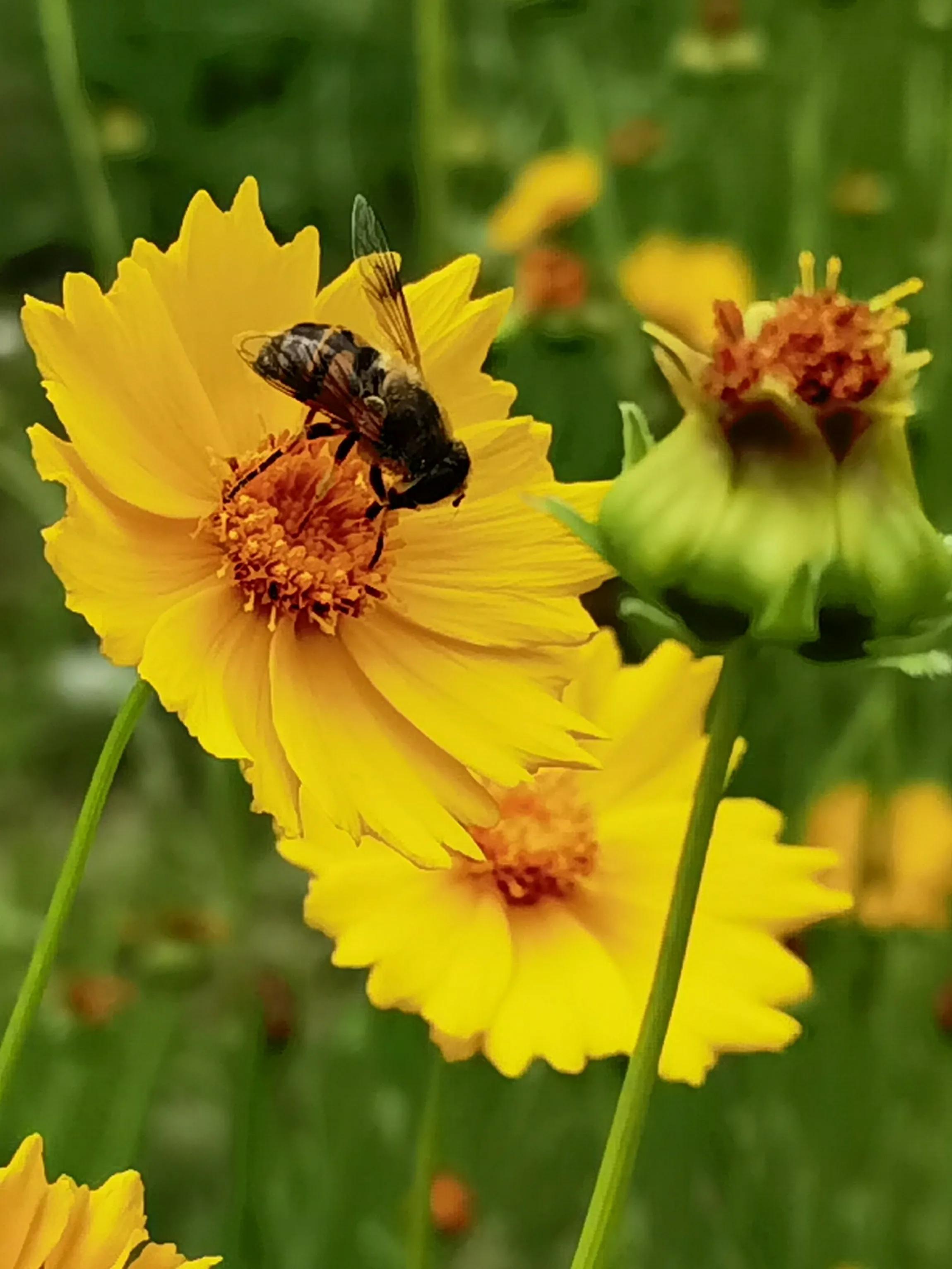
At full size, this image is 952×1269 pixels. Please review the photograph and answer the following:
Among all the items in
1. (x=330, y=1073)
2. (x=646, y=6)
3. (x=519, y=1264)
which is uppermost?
(x=646, y=6)

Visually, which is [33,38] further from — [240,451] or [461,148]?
[240,451]

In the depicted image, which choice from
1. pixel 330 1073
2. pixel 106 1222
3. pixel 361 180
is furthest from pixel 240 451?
pixel 361 180

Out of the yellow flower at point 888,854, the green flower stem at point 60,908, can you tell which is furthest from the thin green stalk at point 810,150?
the green flower stem at point 60,908

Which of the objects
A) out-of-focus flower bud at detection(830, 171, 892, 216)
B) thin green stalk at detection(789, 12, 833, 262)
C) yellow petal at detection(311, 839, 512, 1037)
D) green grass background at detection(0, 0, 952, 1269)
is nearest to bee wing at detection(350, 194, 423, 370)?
yellow petal at detection(311, 839, 512, 1037)

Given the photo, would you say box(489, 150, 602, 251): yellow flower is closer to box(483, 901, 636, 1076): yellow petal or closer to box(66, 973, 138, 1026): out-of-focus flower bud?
box(66, 973, 138, 1026): out-of-focus flower bud

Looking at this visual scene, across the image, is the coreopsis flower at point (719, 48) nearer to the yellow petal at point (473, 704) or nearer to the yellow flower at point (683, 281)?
the yellow flower at point (683, 281)
